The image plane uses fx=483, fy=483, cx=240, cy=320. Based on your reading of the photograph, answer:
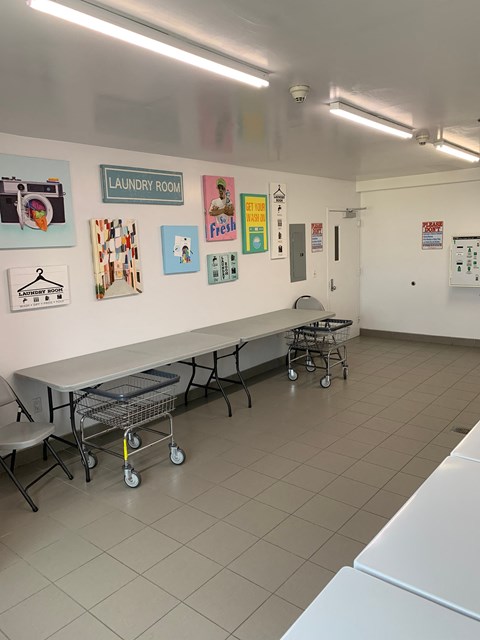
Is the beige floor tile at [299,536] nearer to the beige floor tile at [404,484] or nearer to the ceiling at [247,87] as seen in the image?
the beige floor tile at [404,484]

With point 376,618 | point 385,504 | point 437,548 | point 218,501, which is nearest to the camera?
point 376,618

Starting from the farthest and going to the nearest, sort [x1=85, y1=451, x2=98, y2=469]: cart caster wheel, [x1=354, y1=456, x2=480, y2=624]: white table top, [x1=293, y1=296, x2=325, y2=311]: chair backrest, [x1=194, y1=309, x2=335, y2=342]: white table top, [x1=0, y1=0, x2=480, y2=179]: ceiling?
[x1=293, y1=296, x2=325, y2=311]: chair backrest < [x1=194, y1=309, x2=335, y2=342]: white table top < [x1=85, y1=451, x2=98, y2=469]: cart caster wheel < [x1=0, y1=0, x2=480, y2=179]: ceiling < [x1=354, y1=456, x2=480, y2=624]: white table top

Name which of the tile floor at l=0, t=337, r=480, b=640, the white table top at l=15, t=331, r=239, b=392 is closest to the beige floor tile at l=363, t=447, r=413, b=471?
the tile floor at l=0, t=337, r=480, b=640

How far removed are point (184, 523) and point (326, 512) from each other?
0.93 meters

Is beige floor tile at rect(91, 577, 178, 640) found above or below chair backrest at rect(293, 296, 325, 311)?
below

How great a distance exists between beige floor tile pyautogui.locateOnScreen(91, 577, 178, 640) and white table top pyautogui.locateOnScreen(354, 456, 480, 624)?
1.35 m

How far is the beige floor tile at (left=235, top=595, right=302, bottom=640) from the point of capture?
7.20 ft

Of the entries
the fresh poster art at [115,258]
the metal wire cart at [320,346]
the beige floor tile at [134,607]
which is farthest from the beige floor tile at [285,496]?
the metal wire cart at [320,346]

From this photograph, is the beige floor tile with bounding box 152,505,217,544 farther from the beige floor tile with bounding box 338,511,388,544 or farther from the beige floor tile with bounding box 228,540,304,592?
the beige floor tile with bounding box 338,511,388,544

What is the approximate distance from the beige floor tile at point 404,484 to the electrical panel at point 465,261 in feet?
15.7

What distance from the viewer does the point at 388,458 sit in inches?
155

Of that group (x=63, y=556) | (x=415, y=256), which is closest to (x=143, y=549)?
(x=63, y=556)

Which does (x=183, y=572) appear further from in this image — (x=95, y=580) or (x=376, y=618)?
(x=376, y=618)

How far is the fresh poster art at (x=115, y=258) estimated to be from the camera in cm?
448
